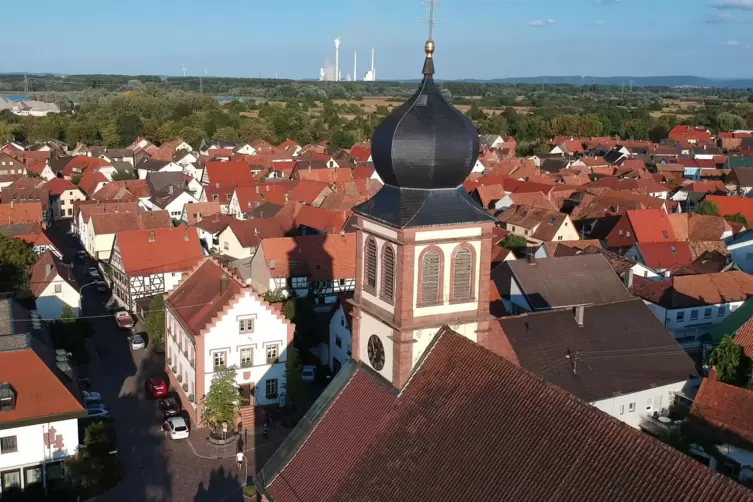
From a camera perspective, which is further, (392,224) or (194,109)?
(194,109)

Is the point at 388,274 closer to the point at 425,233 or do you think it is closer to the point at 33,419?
the point at 425,233

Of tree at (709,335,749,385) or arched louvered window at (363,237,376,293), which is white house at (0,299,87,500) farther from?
tree at (709,335,749,385)

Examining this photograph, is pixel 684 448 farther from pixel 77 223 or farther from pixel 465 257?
pixel 77 223

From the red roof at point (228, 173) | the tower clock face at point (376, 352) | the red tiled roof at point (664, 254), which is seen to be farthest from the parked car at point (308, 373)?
the red roof at point (228, 173)

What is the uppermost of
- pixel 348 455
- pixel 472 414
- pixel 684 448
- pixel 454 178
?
pixel 454 178

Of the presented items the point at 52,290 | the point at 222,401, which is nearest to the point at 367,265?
the point at 222,401

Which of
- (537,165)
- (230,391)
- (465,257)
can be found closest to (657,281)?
(230,391)

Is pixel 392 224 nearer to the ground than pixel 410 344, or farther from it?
farther from it

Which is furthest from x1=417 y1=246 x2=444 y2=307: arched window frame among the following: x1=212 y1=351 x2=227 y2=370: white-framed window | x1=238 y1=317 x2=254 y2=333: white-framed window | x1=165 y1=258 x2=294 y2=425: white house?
x1=212 y1=351 x2=227 y2=370: white-framed window
